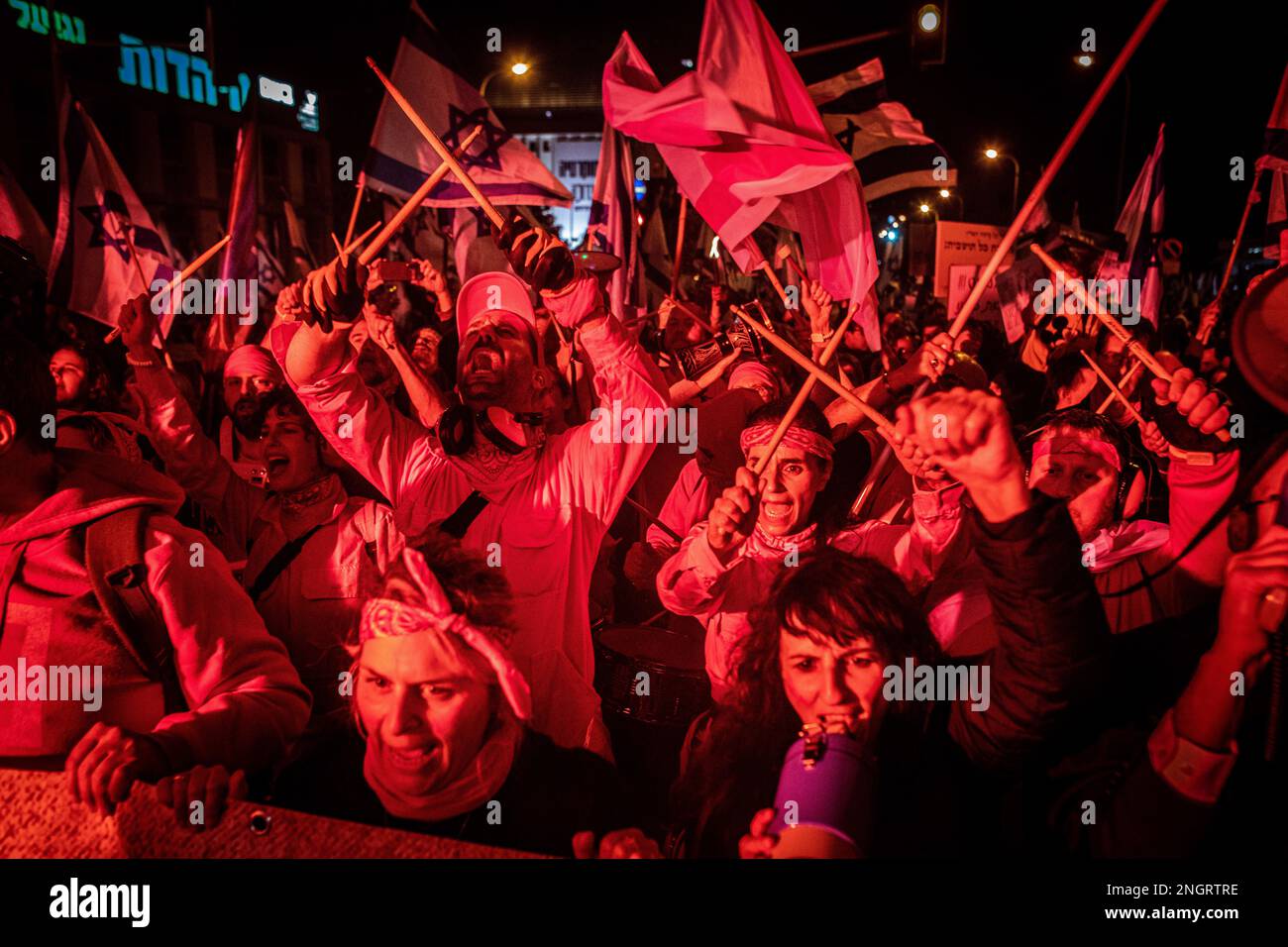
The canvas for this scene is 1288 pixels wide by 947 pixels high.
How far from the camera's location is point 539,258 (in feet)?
8.88

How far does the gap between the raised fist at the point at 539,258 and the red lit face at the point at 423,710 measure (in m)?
1.22

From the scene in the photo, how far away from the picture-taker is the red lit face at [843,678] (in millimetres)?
2783

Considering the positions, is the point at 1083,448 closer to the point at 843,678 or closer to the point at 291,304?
the point at 843,678

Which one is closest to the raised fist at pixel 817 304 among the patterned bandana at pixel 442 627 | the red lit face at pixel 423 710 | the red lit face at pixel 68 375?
the patterned bandana at pixel 442 627

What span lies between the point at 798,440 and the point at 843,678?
2.50 feet

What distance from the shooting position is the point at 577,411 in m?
3.94

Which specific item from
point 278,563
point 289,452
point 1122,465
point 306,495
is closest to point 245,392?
point 289,452

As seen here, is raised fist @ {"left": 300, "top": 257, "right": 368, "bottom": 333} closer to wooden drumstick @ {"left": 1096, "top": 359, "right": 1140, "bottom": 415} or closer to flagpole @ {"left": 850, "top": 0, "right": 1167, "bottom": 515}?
flagpole @ {"left": 850, "top": 0, "right": 1167, "bottom": 515}

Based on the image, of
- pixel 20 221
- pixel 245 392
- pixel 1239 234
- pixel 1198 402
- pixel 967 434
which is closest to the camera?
pixel 967 434

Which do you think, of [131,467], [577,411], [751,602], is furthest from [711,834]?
[131,467]

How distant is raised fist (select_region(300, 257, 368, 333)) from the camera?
2.82 meters

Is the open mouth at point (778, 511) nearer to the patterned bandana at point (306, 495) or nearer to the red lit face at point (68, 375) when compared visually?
the patterned bandana at point (306, 495)

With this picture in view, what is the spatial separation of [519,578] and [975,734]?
1.54 meters

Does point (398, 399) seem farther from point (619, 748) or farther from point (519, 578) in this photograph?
point (619, 748)
